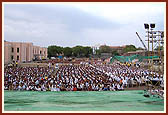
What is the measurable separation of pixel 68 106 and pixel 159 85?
6288 millimetres

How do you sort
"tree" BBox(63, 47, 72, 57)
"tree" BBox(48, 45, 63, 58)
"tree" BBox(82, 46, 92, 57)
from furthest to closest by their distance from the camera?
"tree" BBox(82, 46, 92, 57) → "tree" BBox(63, 47, 72, 57) → "tree" BBox(48, 45, 63, 58)

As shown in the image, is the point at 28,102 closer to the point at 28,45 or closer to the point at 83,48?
the point at 28,45

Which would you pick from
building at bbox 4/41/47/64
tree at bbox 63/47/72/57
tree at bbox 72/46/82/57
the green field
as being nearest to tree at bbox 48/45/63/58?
tree at bbox 63/47/72/57

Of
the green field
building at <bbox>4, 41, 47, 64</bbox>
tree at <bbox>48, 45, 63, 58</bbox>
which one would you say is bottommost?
the green field

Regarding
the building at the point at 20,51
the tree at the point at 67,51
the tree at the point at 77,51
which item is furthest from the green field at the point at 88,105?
the tree at the point at 77,51

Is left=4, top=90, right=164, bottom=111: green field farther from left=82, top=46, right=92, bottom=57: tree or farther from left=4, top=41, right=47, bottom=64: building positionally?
left=82, top=46, right=92, bottom=57: tree

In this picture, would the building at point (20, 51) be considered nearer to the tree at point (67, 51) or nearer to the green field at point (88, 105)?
the tree at point (67, 51)

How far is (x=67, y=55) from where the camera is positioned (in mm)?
90500

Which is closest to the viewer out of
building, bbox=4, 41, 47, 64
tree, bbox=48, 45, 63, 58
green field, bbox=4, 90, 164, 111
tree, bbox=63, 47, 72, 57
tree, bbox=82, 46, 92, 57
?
green field, bbox=4, 90, 164, 111

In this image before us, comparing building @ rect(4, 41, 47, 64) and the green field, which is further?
building @ rect(4, 41, 47, 64)

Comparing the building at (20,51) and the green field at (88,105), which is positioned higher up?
the building at (20,51)

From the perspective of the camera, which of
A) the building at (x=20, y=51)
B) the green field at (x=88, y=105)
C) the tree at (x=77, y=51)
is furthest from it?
the tree at (x=77, y=51)

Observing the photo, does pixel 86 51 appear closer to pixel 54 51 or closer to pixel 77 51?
pixel 77 51

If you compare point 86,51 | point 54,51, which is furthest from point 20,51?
point 86,51
